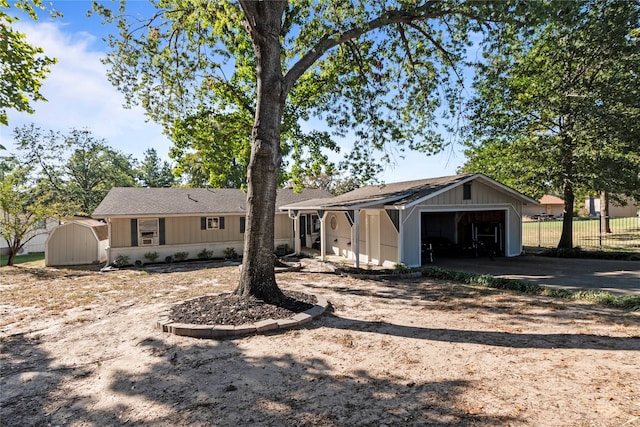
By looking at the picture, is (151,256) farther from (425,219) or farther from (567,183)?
(567,183)

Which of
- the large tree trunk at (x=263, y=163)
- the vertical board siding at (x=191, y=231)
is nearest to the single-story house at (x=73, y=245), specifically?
the vertical board siding at (x=191, y=231)

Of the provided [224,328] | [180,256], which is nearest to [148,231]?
[180,256]

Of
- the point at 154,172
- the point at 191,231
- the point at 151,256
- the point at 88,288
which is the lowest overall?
the point at 88,288

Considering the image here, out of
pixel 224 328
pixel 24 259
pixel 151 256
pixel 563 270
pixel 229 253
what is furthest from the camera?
pixel 24 259

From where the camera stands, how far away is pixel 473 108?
10.7m

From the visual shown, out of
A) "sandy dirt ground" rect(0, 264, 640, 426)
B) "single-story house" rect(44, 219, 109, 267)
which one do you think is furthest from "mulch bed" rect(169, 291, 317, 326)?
"single-story house" rect(44, 219, 109, 267)

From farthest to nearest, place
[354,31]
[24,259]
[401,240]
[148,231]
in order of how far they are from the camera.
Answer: [24,259]
[148,231]
[401,240]
[354,31]

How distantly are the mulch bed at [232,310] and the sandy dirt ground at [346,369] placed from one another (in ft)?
1.55

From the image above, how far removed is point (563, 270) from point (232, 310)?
406 inches

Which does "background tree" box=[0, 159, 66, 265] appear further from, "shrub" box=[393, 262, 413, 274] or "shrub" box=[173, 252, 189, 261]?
"shrub" box=[393, 262, 413, 274]

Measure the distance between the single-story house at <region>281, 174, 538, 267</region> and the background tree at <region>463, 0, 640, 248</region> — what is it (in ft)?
7.21

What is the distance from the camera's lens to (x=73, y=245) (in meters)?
15.8

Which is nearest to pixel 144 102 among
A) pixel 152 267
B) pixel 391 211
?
→ pixel 152 267

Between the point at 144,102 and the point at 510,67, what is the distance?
10915mm
